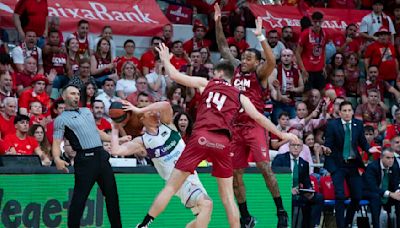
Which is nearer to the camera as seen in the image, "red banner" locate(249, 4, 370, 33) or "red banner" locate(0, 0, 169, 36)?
"red banner" locate(0, 0, 169, 36)

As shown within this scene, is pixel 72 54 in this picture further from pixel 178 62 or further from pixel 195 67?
pixel 195 67

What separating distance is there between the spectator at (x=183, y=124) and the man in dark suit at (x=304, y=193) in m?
1.61

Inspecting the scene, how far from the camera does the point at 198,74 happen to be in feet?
70.4

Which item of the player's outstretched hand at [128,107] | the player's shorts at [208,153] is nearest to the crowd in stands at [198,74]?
the player's outstretched hand at [128,107]

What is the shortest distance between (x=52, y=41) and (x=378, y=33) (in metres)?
8.28

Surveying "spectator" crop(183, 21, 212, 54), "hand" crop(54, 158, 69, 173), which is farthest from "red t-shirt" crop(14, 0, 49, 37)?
"hand" crop(54, 158, 69, 173)

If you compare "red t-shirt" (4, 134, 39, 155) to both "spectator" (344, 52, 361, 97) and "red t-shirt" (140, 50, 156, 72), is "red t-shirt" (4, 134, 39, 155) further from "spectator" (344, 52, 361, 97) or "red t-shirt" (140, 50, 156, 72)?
"spectator" (344, 52, 361, 97)

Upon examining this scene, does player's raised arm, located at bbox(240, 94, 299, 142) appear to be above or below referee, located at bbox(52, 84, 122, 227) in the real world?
above

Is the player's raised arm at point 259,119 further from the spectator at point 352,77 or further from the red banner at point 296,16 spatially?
the red banner at point 296,16

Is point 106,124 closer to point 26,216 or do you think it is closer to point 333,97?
point 26,216

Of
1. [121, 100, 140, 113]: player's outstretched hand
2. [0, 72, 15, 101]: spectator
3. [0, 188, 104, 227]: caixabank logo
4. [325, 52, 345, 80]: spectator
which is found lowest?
[325, 52, 345, 80]: spectator

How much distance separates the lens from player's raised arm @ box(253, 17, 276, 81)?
15461 millimetres

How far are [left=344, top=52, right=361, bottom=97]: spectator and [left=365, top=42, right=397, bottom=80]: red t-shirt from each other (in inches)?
21.7

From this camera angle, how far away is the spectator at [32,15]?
834 inches
